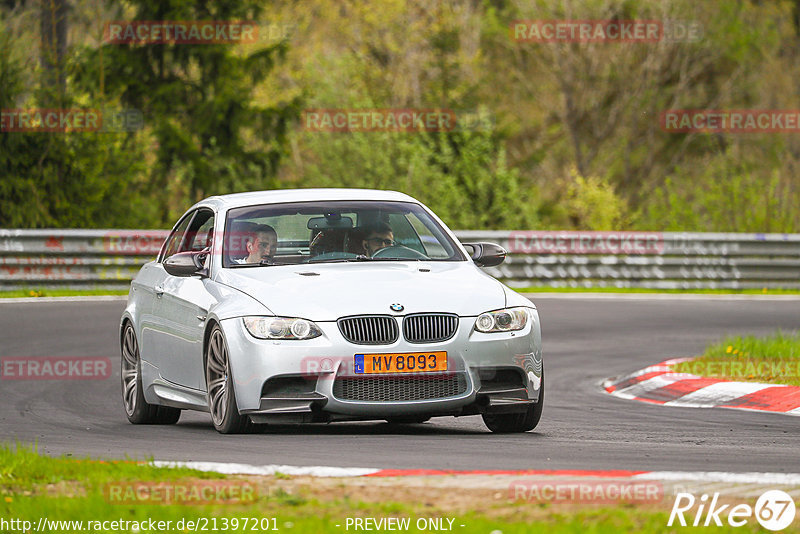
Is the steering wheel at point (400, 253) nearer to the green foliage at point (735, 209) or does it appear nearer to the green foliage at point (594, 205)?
the green foliage at point (735, 209)

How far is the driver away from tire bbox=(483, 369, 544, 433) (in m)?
1.80

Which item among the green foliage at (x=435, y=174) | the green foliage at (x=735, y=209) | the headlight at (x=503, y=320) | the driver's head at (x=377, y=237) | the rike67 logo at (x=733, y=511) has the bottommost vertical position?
the green foliage at (x=435, y=174)

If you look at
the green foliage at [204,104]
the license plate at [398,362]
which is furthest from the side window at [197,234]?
the green foliage at [204,104]

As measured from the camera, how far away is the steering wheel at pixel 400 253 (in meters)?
10.4

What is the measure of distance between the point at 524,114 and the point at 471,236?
940 inches

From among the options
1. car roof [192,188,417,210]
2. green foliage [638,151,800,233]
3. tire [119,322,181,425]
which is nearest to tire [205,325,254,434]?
car roof [192,188,417,210]

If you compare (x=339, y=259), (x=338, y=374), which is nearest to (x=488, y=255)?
(x=339, y=259)

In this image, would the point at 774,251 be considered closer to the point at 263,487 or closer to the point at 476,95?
the point at 476,95

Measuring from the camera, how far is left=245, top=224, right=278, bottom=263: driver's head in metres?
10.2

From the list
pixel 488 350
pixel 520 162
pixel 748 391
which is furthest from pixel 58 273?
pixel 520 162

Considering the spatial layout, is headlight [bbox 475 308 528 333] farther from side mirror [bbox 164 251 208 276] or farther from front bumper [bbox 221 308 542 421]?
side mirror [bbox 164 251 208 276]

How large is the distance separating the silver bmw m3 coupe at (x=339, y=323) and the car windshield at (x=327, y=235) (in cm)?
1

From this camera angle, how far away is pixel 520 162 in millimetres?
45500

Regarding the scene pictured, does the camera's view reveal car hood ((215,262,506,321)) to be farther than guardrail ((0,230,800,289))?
No
